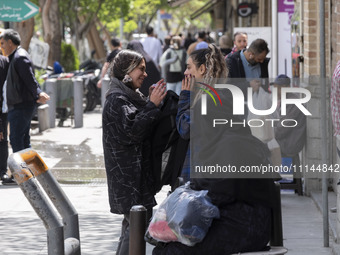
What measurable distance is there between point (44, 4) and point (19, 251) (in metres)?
19.4

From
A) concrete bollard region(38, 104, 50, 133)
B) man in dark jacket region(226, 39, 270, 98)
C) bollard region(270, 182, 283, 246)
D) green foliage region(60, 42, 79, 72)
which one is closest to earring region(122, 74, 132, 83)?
bollard region(270, 182, 283, 246)

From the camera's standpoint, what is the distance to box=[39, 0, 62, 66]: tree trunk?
2614cm

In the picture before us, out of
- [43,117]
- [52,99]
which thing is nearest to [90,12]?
[52,99]

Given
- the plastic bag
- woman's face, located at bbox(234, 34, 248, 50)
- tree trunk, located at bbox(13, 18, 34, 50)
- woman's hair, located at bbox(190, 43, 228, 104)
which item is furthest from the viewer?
tree trunk, located at bbox(13, 18, 34, 50)

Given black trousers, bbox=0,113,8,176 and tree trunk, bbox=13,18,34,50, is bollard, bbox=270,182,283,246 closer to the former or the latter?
black trousers, bbox=0,113,8,176

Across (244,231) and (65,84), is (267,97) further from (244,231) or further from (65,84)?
(65,84)

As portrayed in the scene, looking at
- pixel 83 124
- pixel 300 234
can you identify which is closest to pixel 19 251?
pixel 300 234

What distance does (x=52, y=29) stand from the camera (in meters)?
26.5

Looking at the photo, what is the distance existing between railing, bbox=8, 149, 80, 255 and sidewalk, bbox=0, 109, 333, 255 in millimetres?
3284

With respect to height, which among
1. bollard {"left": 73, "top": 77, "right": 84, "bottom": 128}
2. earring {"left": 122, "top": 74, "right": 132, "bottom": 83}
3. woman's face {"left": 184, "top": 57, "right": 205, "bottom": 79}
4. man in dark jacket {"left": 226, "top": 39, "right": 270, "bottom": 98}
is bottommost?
bollard {"left": 73, "top": 77, "right": 84, "bottom": 128}

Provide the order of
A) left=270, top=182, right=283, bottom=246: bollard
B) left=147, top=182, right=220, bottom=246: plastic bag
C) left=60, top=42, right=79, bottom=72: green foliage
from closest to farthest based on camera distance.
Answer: left=147, top=182, right=220, bottom=246: plastic bag
left=270, top=182, right=283, bottom=246: bollard
left=60, top=42, right=79, bottom=72: green foliage

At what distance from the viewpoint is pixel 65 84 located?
19.1 meters

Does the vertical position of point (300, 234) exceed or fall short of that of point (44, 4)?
it falls short

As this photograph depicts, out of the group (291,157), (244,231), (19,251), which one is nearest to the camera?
(244,231)
